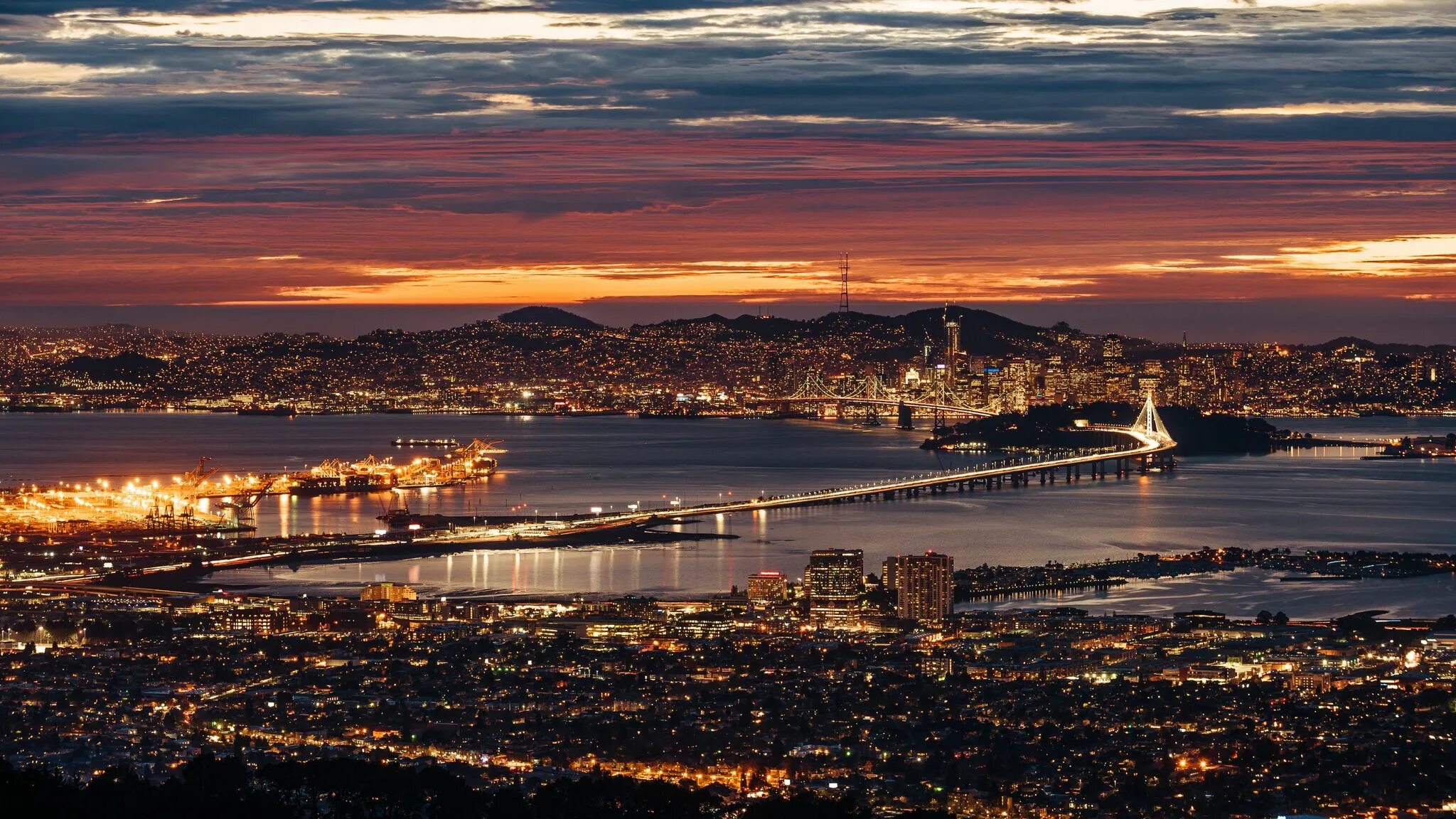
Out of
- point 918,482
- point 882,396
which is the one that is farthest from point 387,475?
point 882,396

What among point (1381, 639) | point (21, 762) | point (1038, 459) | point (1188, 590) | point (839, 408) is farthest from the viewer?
point (839, 408)

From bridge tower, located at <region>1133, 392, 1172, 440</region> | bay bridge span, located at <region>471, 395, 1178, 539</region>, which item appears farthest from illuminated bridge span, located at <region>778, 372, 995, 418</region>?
bay bridge span, located at <region>471, 395, 1178, 539</region>

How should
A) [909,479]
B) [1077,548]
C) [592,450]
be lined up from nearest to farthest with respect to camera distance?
[1077,548], [909,479], [592,450]

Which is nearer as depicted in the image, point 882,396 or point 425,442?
point 425,442

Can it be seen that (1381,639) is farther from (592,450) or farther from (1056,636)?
(592,450)

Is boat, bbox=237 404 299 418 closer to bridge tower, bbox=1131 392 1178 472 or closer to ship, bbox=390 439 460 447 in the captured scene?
ship, bbox=390 439 460 447

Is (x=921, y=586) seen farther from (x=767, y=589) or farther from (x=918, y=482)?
(x=918, y=482)

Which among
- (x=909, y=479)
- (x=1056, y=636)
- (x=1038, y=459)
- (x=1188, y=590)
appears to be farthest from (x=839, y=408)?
(x=1056, y=636)
